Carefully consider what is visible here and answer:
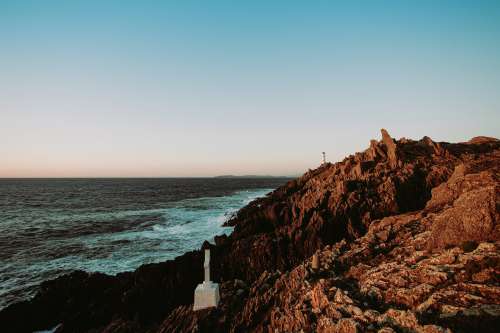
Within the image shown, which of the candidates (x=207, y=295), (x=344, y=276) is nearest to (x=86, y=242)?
(x=207, y=295)

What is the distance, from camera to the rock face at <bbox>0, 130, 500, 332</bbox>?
7.23 metres

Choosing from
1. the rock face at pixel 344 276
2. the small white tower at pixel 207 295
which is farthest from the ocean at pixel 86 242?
the small white tower at pixel 207 295

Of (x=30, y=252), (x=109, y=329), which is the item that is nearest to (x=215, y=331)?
(x=109, y=329)

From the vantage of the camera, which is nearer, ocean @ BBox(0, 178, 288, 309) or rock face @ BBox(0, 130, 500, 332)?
rock face @ BBox(0, 130, 500, 332)

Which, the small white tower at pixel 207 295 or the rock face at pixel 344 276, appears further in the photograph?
the small white tower at pixel 207 295

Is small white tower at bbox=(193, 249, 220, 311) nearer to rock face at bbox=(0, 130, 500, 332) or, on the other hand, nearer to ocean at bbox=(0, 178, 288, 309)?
rock face at bbox=(0, 130, 500, 332)

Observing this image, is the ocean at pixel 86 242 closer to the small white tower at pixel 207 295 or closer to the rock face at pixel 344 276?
the rock face at pixel 344 276

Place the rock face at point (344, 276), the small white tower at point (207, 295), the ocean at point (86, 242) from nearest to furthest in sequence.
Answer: the rock face at point (344, 276) < the small white tower at point (207, 295) < the ocean at point (86, 242)

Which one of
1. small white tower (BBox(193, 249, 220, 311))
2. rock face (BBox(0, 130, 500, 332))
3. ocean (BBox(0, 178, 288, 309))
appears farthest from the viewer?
ocean (BBox(0, 178, 288, 309))

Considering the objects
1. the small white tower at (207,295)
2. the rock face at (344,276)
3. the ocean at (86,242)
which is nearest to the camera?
the rock face at (344,276)

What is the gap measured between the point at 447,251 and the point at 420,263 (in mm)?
1015

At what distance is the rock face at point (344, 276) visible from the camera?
7234 mm

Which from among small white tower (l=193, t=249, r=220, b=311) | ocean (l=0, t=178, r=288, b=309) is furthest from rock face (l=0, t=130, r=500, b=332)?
ocean (l=0, t=178, r=288, b=309)

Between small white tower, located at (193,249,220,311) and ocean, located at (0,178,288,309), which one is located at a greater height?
small white tower, located at (193,249,220,311)
